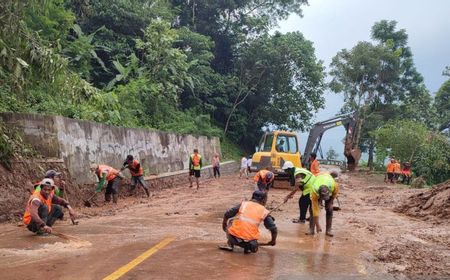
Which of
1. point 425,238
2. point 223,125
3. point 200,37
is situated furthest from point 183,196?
point 223,125

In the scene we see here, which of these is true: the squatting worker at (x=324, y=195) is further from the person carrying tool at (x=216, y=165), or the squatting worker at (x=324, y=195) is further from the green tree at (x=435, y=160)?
the green tree at (x=435, y=160)

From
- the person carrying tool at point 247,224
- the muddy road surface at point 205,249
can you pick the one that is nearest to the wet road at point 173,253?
the muddy road surface at point 205,249

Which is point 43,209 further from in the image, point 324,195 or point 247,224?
point 324,195

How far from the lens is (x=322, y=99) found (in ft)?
136

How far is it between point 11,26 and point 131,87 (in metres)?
13.2

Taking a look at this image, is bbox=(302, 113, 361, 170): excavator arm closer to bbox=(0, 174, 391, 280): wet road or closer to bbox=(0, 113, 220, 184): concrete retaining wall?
bbox=(0, 113, 220, 184): concrete retaining wall

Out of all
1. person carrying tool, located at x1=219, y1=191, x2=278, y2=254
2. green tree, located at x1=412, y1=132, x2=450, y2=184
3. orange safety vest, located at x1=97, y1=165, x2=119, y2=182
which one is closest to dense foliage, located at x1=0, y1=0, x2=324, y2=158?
orange safety vest, located at x1=97, y1=165, x2=119, y2=182

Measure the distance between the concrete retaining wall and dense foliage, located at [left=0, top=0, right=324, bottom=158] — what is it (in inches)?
33.7

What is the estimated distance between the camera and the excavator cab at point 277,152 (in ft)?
67.4

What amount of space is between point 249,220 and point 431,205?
905 centimetres

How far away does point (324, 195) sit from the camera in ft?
33.2

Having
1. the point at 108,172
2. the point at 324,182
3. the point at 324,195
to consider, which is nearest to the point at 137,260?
the point at 324,195

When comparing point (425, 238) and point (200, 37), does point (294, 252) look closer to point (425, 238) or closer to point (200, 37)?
point (425, 238)

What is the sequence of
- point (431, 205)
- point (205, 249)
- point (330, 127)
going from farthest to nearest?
point (330, 127), point (431, 205), point (205, 249)
